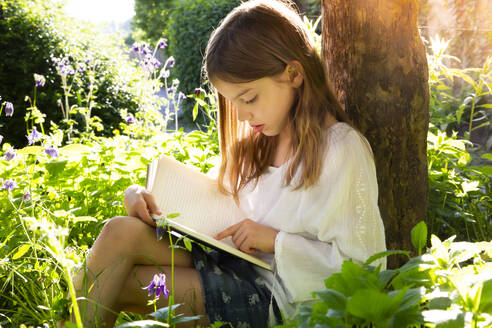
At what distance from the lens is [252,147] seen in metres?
1.98

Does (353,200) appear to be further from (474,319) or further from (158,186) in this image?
(474,319)

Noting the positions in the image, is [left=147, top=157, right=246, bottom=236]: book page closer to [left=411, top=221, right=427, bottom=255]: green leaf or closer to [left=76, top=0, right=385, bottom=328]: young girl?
[left=76, top=0, right=385, bottom=328]: young girl

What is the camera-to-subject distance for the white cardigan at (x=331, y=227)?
1557mm

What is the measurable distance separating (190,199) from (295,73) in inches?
22.2

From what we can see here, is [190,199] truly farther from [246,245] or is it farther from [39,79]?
[39,79]

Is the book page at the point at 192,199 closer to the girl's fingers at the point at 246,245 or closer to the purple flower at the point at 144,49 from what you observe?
the girl's fingers at the point at 246,245

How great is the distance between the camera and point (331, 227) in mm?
1570

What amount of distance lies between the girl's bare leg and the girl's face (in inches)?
19.4

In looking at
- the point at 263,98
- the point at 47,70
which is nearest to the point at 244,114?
the point at 263,98

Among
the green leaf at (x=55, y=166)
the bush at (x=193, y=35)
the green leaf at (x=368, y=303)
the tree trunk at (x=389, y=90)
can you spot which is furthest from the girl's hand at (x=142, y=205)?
the bush at (x=193, y=35)

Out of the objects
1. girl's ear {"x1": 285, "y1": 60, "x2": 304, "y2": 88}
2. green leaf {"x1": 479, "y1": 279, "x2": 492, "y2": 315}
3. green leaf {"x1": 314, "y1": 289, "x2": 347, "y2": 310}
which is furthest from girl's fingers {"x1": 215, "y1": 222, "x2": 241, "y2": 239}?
green leaf {"x1": 479, "y1": 279, "x2": 492, "y2": 315}

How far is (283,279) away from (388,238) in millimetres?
622

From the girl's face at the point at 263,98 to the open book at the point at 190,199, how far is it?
32cm

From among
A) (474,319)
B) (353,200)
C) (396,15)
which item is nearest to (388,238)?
(353,200)
